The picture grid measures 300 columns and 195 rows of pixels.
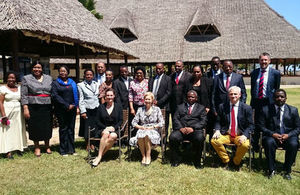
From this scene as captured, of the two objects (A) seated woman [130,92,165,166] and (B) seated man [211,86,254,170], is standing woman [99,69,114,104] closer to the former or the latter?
(A) seated woman [130,92,165,166]

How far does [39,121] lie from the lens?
5031mm

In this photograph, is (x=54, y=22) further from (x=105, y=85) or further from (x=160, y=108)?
(x=160, y=108)

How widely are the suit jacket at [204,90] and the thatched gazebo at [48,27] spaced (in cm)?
433

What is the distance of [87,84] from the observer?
17.5 feet

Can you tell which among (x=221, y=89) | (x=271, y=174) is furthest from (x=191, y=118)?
(x=271, y=174)

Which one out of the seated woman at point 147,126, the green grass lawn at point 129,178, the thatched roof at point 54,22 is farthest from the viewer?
the thatched roof at point 54,22

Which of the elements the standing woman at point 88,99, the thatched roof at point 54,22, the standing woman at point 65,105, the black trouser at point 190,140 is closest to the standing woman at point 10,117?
the standing woman at point 65,105

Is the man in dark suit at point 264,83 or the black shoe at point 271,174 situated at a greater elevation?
the man in dark suit at point 264,83

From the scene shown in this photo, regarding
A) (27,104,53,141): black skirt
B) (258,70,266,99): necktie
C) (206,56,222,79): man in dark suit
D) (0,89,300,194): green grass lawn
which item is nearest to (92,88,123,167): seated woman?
(0,89,300,194): green grass lawn

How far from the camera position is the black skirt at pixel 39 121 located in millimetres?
4977

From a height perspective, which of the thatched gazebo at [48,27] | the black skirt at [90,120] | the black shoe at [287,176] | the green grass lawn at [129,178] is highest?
the thatched gazebo at [48,27]

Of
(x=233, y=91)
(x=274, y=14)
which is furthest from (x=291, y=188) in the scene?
(x=274, y=14)

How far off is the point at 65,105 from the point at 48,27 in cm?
317

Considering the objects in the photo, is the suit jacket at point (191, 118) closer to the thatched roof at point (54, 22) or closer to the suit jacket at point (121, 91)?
the suit jacket at point (121, 91)
